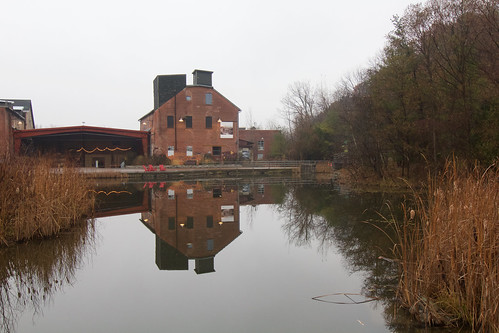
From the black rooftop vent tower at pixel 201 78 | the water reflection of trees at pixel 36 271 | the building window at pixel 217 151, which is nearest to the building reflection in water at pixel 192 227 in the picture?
the water reflection of trees at pixel 36 271

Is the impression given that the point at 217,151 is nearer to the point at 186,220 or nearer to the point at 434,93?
the point at 434,93

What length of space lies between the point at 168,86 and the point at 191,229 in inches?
1222

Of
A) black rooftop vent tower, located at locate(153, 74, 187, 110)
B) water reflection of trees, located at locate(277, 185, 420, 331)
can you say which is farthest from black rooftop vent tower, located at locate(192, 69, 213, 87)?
water reflection of trees, located at locate(277, 185, 420, 331)

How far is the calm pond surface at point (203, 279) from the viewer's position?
4121 millimetres

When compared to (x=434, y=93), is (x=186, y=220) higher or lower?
lower

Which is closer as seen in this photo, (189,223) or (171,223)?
(189,223)

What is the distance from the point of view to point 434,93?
1512cm

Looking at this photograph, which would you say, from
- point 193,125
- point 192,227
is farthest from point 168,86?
point 192,227

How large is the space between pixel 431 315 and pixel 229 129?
35426 mm

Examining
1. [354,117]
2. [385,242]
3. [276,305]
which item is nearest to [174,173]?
[354,117]

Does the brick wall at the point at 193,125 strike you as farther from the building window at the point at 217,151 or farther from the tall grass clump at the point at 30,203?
the tall grass clump at the point at 30,203

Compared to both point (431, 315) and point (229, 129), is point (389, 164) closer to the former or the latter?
point (431, 315)

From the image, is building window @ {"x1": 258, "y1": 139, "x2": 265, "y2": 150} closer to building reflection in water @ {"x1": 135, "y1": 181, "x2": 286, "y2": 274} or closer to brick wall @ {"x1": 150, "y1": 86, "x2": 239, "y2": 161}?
brick wall @ {"x1": 150, "y1": 86, "x2": 239, "y2": 161}

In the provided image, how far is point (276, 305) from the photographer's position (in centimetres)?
455
